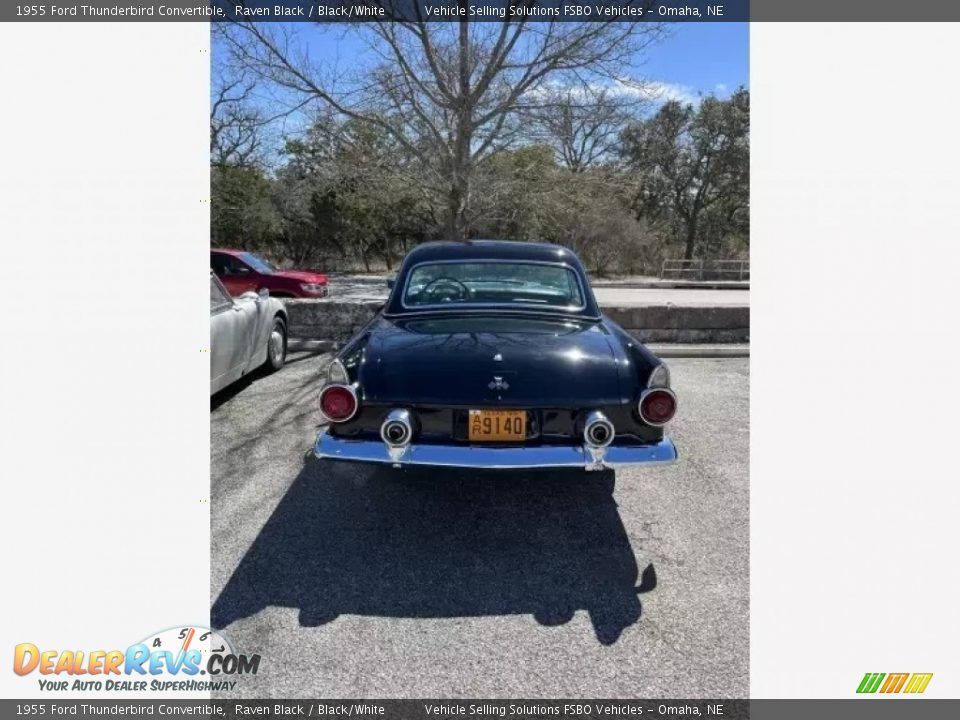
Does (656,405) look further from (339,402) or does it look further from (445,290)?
(445,290)

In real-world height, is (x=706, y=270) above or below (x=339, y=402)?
above

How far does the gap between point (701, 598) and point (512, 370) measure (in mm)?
Answer: 1337

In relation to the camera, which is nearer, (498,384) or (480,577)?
(480,577)

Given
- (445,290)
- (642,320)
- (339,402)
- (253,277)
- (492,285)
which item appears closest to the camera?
(339,402)

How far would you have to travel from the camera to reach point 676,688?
6.97ft

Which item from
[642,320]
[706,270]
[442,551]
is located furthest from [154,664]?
[706,270]

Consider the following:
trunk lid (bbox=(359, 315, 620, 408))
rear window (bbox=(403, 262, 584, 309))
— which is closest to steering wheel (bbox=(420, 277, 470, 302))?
rear window (bbox=(403, 262, 584, 309))

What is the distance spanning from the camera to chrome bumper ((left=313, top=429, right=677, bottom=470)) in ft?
9.27

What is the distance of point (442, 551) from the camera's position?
9.69 feet

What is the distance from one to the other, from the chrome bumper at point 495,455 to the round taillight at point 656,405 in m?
0.15

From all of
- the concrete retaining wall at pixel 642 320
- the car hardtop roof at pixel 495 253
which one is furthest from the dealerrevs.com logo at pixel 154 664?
the concrete retaining wall at pixel 642 320

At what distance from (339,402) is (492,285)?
1.77 meters

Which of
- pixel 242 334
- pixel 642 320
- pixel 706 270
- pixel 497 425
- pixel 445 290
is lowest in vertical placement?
pixel 497 425
